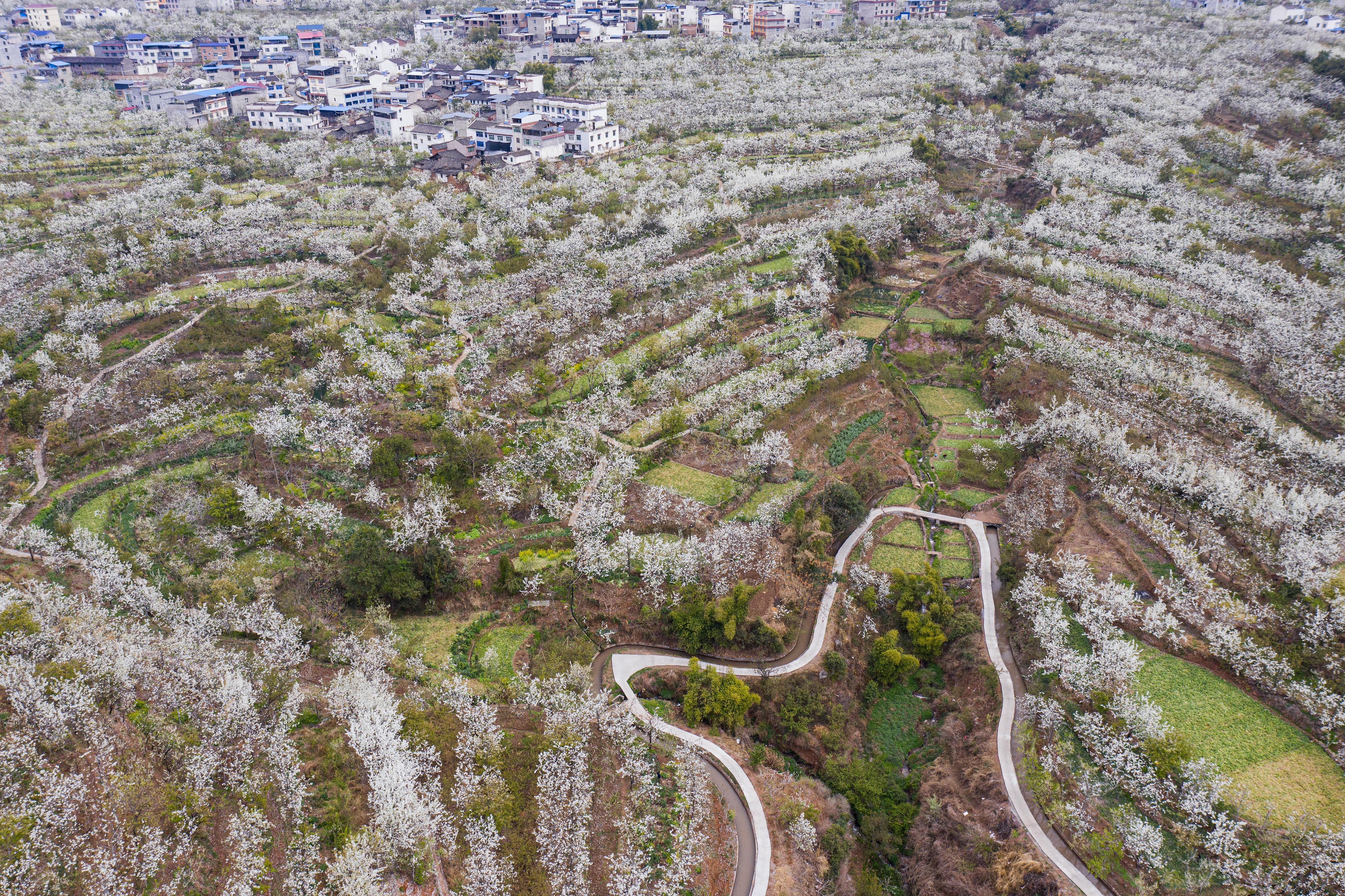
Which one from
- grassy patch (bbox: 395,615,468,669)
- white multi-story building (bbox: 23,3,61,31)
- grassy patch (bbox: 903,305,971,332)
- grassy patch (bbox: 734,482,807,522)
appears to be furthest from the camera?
white multi-story building (bbox: 23,3,61,31)

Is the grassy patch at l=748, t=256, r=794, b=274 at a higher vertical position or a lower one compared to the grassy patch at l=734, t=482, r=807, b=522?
higher

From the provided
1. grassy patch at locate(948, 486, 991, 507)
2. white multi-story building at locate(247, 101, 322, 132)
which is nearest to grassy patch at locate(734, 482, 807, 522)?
grassy patch at locate(948, 486, 991, 507)

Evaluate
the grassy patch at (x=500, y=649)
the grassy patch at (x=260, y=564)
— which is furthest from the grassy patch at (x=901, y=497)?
the grassy patch at (x=260, y=564)

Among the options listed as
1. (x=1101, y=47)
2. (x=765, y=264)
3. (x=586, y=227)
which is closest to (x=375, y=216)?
(x=586, y=227)

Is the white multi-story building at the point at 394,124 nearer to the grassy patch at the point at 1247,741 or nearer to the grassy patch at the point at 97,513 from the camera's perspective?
the grassy patch at the point at 97,513

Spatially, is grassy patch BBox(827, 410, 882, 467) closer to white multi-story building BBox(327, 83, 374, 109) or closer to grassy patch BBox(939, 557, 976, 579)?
grassy patch BBox(939, 557, 976, 579)

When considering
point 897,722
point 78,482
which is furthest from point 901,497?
point 78,482
